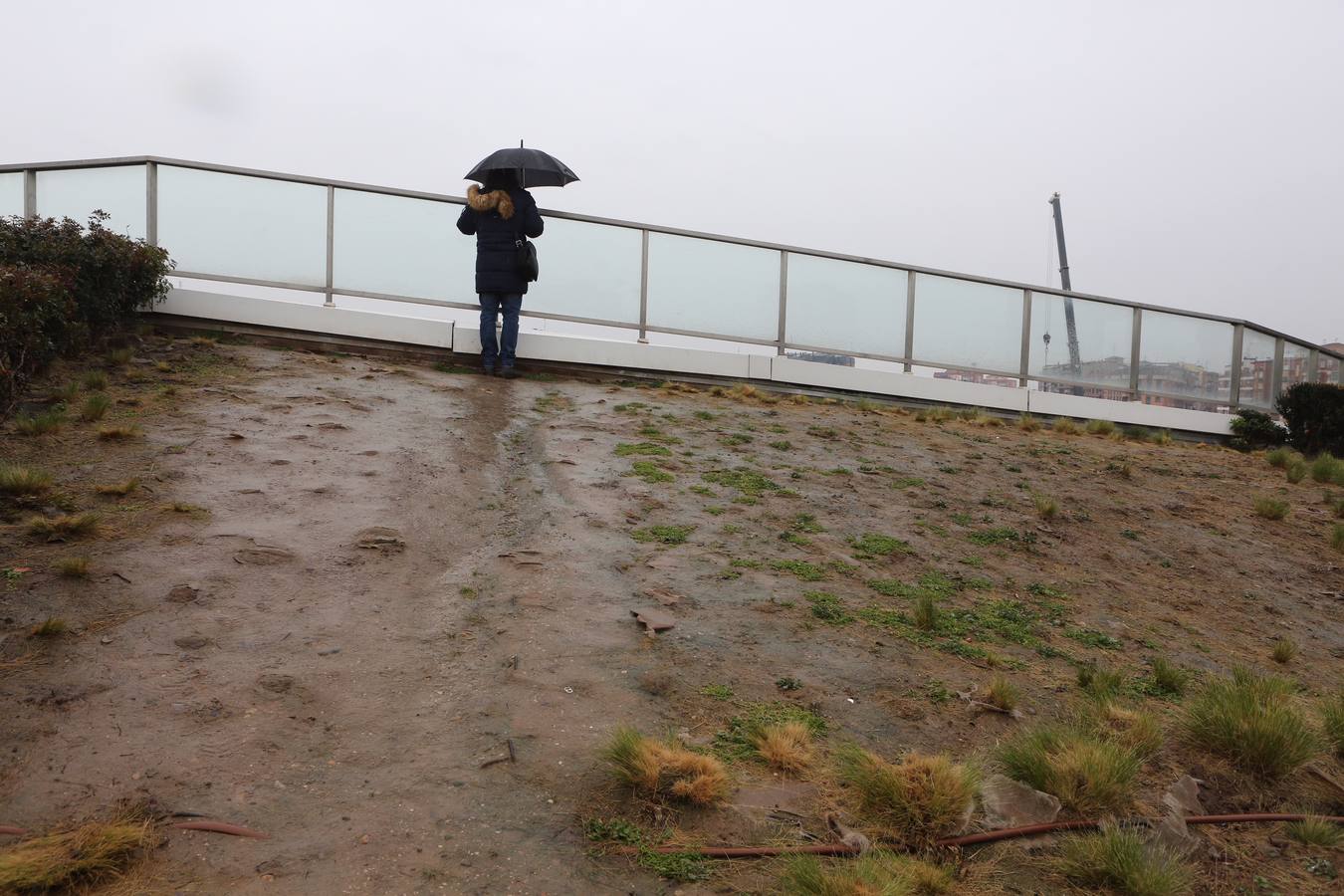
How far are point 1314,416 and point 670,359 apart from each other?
32.0 feet

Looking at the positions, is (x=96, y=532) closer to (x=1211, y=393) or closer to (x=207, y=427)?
(x=207, y=427)

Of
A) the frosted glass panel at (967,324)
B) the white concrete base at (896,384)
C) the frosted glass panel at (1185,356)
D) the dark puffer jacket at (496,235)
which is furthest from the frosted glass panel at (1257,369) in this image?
the dark puffer jacket at (496,235)

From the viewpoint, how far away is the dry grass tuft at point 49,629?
4.31 m

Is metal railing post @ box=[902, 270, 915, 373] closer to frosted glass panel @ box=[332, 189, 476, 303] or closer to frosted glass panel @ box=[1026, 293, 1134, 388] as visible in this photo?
frosted glass panel @ box=[1026, 293, 1134, 388]

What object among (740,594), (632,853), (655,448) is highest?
(655,448)

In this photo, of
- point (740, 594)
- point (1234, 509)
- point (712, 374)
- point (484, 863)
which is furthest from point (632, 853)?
point (712, 374)

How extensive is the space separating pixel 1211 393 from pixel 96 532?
54.5 ft

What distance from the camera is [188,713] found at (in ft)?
12.6

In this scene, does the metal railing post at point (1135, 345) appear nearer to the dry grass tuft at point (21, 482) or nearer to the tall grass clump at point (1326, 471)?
the tall grass clump at point (1326, 471)

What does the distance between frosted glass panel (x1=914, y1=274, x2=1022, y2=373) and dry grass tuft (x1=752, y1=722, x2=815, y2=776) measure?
35.5 ft

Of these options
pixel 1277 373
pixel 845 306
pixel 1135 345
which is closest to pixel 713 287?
pixel 845 306

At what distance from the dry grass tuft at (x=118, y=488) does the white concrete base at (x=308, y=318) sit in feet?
20.0

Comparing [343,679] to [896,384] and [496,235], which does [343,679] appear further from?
[896,384]

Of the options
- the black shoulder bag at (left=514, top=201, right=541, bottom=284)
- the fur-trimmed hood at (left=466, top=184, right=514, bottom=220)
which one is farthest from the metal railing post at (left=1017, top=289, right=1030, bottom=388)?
the fur-trimmed hood at (left=466, top=184, right=514, bottom=220)
